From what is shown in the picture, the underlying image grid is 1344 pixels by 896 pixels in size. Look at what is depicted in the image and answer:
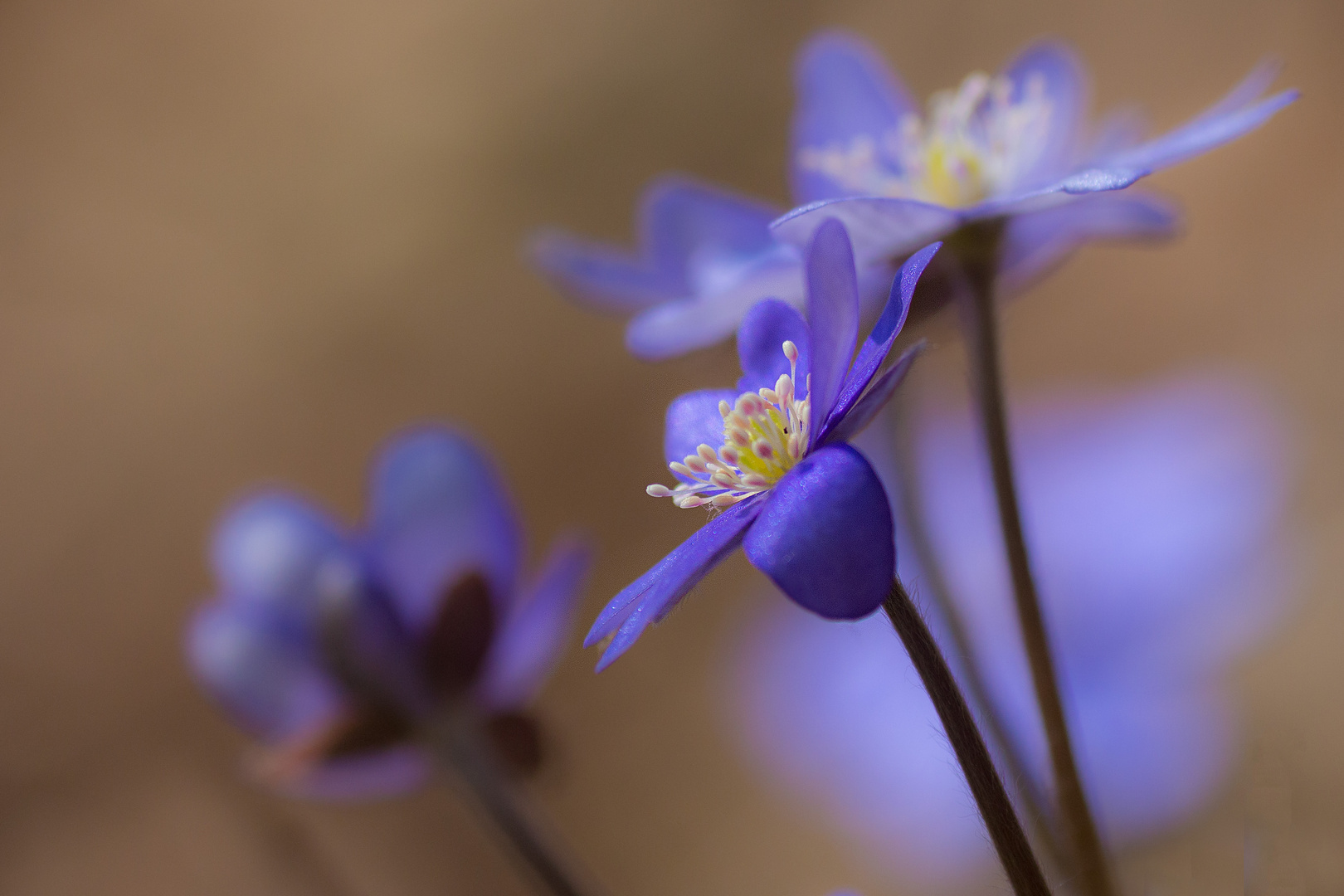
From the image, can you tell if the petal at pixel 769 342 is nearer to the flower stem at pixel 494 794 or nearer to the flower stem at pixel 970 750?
the flower stem at pixel 970 750

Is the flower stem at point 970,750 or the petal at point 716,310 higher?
the petal at point 716,310

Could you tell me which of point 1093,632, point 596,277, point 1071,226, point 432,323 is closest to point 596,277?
point 596,277

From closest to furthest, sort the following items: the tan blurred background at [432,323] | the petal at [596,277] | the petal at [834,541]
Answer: the petal at [834,541] < the petal at [596,277] < the tan blurred background at [432,323]

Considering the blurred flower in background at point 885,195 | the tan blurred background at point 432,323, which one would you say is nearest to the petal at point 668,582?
the blurred flower in background at point 885,195

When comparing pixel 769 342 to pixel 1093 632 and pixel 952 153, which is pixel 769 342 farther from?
pixel 1093 632

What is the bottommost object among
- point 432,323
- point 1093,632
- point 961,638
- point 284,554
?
point 1093,632

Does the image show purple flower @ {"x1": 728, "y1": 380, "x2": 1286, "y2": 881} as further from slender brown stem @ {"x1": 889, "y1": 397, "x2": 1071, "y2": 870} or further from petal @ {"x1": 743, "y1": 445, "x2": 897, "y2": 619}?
petal @ {"x1": 743, "y1": 445, "x2": 897, "y2": 619}
